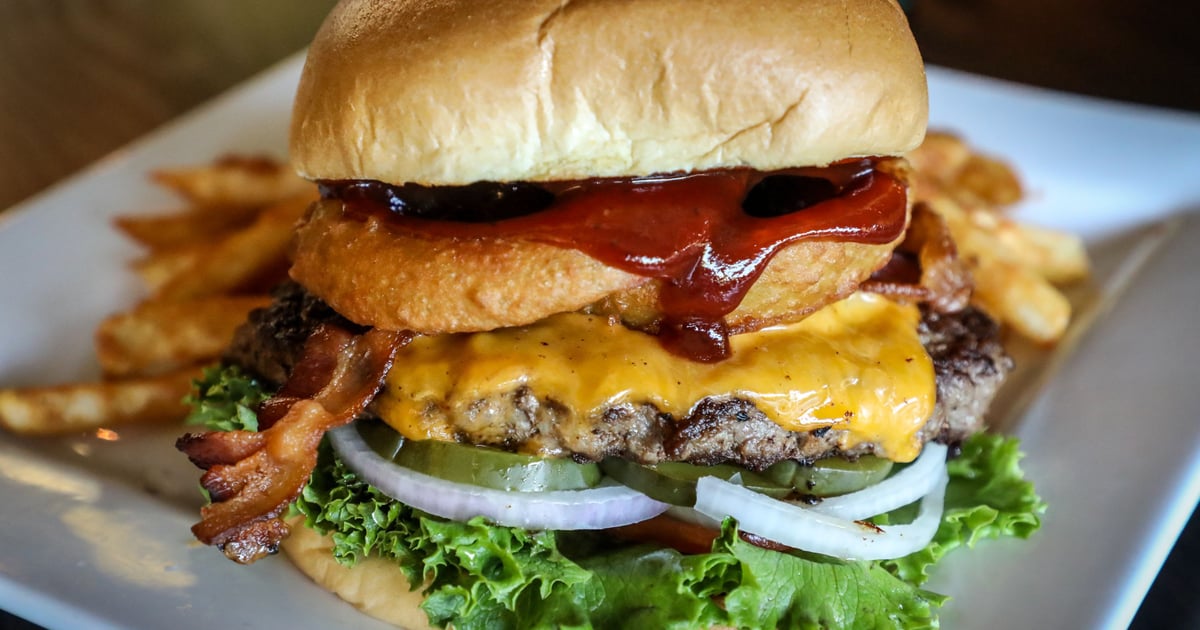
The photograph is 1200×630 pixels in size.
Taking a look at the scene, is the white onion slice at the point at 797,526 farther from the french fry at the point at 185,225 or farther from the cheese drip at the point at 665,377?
the french fry at the point at 185,225

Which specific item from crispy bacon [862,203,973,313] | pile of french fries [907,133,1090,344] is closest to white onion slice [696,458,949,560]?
crispy bacon [862,203,973,313]

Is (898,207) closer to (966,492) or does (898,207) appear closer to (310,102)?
(966,492)

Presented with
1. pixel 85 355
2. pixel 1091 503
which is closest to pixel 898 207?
pixel 1091 503

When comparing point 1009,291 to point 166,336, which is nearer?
point 166,336

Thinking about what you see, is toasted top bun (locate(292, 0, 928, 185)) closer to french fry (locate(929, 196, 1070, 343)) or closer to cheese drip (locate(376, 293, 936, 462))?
cheese drip (locate(376, 293, 936, 462))

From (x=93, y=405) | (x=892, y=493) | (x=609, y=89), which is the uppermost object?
(x=609, y=89)

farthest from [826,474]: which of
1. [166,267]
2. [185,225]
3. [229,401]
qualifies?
[185,225]

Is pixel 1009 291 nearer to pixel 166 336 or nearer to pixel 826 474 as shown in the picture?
pixel 826 474
